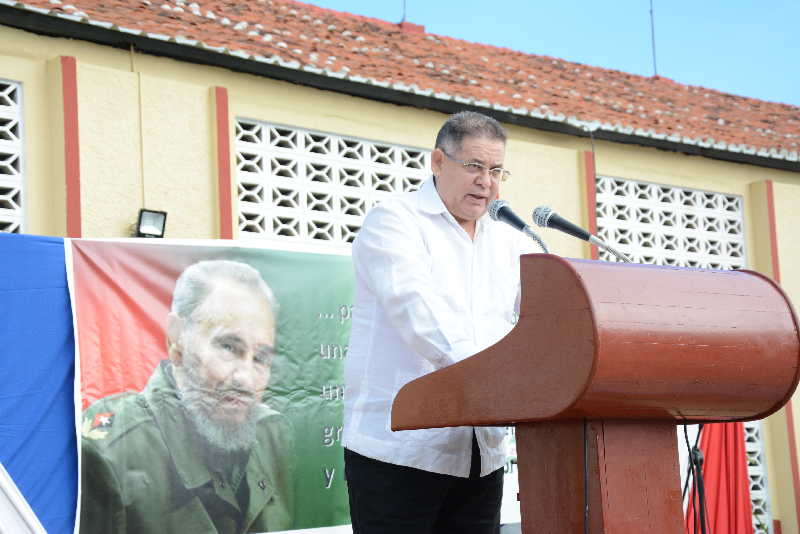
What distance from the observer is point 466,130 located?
111 inches

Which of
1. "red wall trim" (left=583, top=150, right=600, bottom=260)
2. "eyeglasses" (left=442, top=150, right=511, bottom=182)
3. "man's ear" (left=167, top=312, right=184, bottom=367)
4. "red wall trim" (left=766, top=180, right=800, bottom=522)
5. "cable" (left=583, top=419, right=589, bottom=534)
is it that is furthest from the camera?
"red wall trim" (left=766, top=180, right=800, bottom=522)

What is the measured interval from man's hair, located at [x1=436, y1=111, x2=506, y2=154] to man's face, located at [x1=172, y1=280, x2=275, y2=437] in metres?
3.19

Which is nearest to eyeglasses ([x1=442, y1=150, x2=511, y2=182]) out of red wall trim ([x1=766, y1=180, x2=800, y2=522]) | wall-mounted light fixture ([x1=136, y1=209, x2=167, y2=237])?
wall-mounted light fixture ([x1=136, y1=209, x2=167, y2=237])

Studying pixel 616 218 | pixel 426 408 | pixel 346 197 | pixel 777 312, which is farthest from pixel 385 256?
pixel 616 218

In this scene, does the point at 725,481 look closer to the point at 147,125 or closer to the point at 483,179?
the point at 147,125

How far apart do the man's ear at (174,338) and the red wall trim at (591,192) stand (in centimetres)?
402

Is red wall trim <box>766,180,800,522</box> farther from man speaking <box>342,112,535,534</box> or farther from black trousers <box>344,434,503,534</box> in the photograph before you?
black trousers <box>344,434,503,534</box>

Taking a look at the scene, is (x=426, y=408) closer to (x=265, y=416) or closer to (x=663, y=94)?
(x=265, y=416)

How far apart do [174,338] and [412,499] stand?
3.30 meters

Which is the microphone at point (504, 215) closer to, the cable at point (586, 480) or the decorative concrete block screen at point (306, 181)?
the cable at point (586, 480)

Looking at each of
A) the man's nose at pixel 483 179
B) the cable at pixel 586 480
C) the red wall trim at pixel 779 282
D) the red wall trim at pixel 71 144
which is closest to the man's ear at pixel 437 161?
the man's nose at pixel 483 179

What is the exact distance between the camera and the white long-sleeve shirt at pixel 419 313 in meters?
2.48

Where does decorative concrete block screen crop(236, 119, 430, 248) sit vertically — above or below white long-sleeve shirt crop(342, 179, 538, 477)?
above

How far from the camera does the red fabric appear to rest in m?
7.80
